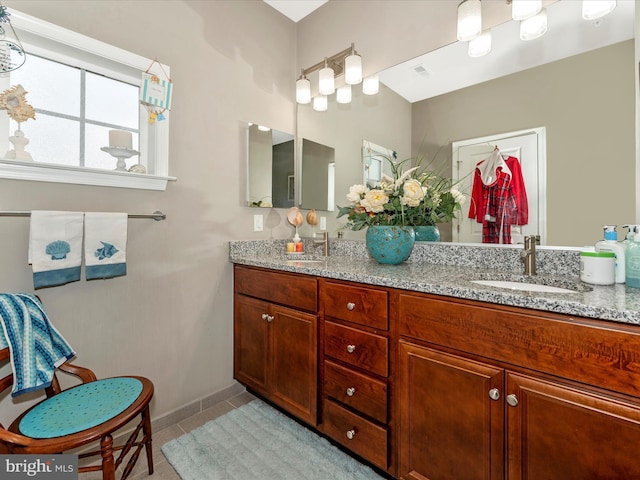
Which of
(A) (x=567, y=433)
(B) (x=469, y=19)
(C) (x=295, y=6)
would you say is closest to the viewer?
(A) (x=567, y=433)

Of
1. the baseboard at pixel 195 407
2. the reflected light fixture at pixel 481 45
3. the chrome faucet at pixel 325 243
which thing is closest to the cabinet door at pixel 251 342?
the baseboard at pixel 195 407

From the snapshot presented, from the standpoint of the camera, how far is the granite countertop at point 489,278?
2.70 feet

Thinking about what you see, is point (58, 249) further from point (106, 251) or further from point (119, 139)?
point (119, 139)

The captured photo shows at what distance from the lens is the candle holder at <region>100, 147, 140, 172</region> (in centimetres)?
154

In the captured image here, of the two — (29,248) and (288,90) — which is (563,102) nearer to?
(288,90)

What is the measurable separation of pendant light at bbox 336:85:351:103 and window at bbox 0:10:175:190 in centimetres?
108

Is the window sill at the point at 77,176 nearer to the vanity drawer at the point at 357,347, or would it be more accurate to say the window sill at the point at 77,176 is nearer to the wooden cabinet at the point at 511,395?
the vanity drawer at the point at 357,347

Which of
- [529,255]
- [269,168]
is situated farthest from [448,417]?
[269,168]

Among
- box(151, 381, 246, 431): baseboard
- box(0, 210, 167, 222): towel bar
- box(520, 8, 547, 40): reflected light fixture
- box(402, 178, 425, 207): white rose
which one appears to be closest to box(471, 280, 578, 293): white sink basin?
box(402, 178, 425, 207): white rose

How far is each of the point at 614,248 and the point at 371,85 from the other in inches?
59.6

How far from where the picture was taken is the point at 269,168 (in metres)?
2.20

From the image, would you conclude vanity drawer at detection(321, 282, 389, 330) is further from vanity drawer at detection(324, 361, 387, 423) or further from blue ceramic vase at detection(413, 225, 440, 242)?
blue ceramic vase at detection(413, 225, 440, 242)

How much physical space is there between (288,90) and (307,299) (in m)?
1.65

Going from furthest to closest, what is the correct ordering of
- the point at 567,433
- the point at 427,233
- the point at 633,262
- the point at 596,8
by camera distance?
the point at 427,233, the point at 596,8, the point at 633,262, the point at 567,433
